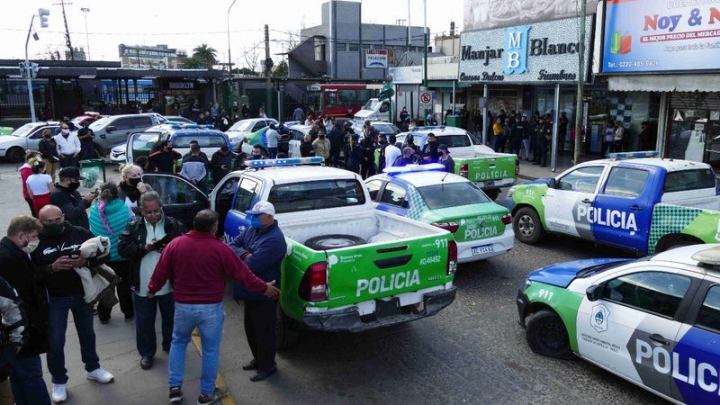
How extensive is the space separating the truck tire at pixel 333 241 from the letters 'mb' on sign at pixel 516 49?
14.9 meters

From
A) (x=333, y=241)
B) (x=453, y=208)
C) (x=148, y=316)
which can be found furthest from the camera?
(x=453, y=208)

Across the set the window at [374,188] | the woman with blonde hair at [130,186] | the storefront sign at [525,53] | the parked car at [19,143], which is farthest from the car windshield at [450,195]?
the parked car at [19,143]

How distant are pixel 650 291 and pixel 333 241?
3.31m

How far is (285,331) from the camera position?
19.1 feet

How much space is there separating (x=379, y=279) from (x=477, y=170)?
8.16m

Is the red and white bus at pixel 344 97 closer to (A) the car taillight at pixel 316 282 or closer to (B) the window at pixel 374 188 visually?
(B) the window at pixel 374 188

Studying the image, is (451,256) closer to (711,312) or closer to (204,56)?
(711,312)

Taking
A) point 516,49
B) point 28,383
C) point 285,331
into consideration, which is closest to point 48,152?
point 285,331

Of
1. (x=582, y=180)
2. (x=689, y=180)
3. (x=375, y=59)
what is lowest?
(x=582, y=180)

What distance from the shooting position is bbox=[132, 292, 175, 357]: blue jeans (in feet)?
18.1

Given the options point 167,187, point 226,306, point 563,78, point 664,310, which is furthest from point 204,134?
point 664,310

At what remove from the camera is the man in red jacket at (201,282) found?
4.57 metres

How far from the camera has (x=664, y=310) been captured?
184 inches

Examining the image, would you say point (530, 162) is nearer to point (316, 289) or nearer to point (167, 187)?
point (167, 187)
